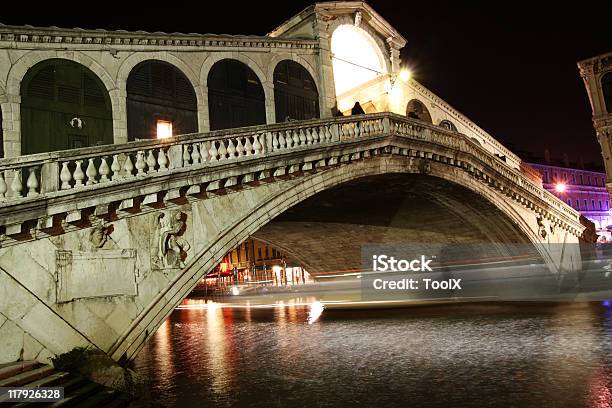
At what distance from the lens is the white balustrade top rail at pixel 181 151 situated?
9.30 m

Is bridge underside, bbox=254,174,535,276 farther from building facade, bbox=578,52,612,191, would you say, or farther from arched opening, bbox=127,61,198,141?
building facade, bbox=578,52,612,191

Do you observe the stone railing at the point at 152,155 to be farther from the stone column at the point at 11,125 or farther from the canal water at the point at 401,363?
the canal water at the point at 401,363

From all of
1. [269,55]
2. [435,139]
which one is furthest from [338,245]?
[269,55]

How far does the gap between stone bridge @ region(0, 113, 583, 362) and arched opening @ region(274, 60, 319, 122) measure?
2.79 m

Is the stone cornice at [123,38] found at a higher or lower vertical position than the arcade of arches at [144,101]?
higher

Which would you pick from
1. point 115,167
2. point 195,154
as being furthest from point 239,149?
point 115,167

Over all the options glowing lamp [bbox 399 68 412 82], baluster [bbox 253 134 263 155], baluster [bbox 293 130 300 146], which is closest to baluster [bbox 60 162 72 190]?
baluster [bbox 253 134 263 155]

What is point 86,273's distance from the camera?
973 centimetres

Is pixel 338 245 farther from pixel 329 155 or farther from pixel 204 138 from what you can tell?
pixel 204 138

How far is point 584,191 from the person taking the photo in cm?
6206

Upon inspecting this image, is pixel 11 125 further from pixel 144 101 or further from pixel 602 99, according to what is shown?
pixel 602 99

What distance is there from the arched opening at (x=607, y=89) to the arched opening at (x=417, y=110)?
17326 millimetres

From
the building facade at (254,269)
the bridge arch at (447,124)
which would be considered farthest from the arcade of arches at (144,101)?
the building facade at (254,269)

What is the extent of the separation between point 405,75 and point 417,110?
2220 mm
